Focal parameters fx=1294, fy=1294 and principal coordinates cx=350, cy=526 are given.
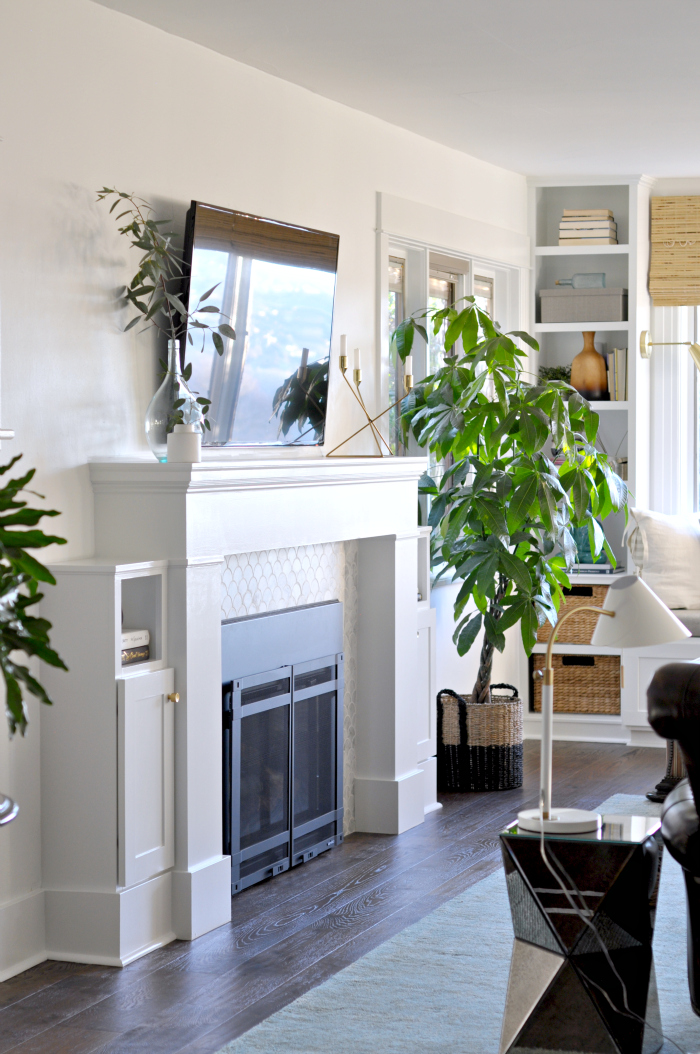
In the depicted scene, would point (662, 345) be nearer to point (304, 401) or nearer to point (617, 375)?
point (617, 375)

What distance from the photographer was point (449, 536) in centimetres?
498

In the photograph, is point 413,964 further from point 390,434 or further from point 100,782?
point 390,434

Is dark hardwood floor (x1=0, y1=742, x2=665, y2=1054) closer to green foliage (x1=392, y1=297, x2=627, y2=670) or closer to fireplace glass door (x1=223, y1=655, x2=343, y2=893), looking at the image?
fireplace glass door (x1=223, y1=655, x2=343, y2=893)

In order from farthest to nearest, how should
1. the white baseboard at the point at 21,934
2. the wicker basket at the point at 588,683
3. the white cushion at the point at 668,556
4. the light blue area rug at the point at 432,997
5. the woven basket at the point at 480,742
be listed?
the wicker basket at the point at 588,683, the white cushion at the point at 668,556, the woven basket at the point at 480,742, the white baseboard at the point at 21,934, the light blue area rug at the point at 432,997

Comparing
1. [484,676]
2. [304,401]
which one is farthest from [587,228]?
[304,401]

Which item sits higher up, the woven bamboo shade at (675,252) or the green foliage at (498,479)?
the woven bamboo shade at (675,252)

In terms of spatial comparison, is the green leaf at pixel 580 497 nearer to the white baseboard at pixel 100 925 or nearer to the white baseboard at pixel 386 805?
the white baseboard at pixel 386 805

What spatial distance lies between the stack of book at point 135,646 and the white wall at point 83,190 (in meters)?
0.28

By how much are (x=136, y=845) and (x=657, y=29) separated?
2846 mm

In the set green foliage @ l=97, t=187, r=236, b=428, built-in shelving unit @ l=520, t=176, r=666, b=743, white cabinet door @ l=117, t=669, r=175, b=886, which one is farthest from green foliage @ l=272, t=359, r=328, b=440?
built-in shelving unit @ l=520, t=176, r=666, b=743

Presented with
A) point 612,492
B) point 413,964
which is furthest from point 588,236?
point 413,964

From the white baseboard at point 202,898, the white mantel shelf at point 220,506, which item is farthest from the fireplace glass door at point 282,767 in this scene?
the white mantel shelf at point 220,506

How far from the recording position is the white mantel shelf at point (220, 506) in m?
3.53

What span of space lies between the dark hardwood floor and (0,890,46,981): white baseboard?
0.04 m
